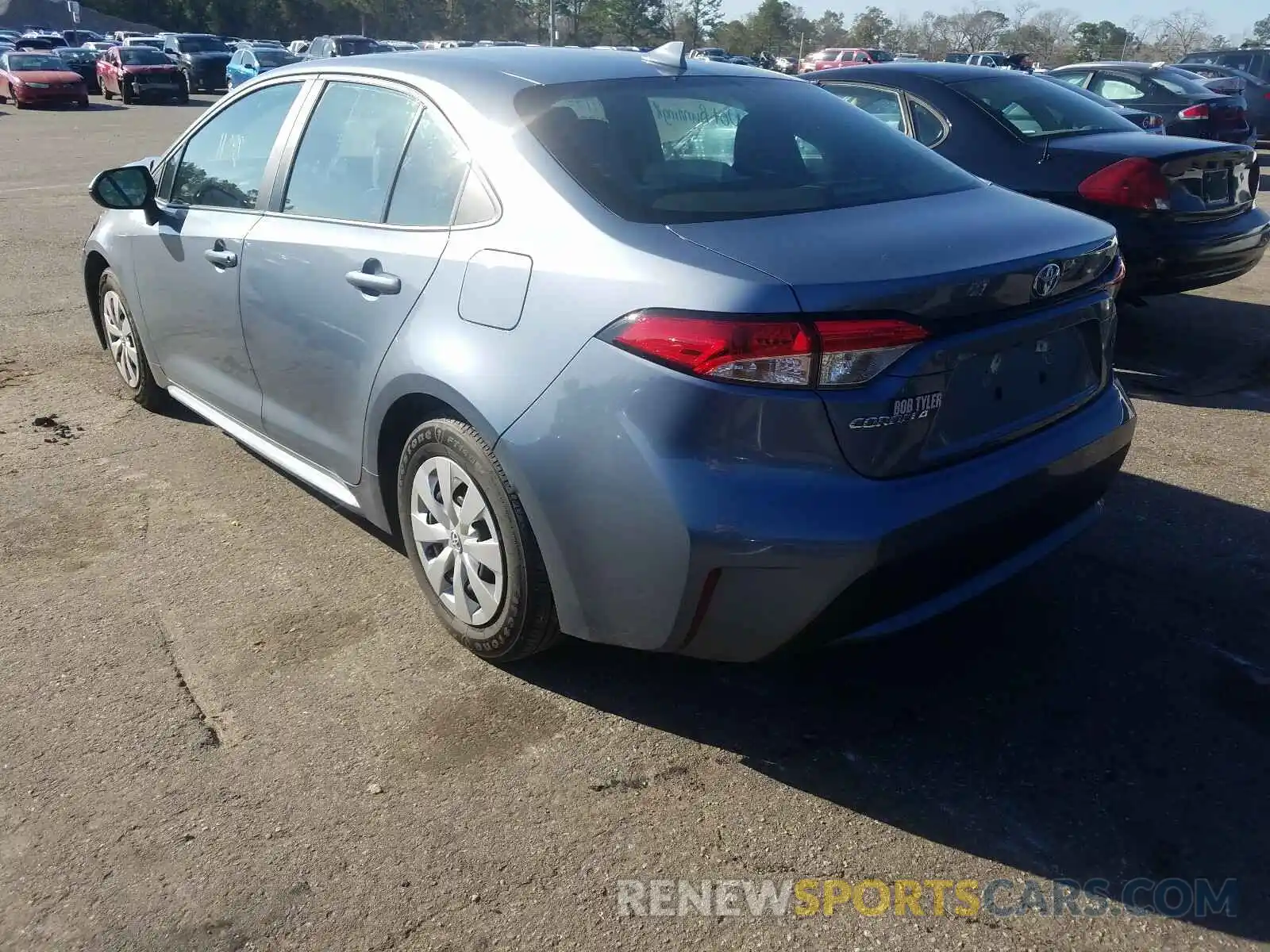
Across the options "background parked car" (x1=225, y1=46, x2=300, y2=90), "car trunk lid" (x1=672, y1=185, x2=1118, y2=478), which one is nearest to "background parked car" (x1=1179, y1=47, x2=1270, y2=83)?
"car trunk lid" (x1=672, y1=185, x2=1118, y2=478)

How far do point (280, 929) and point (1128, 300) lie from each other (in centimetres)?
570

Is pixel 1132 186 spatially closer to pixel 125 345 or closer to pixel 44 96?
pixel 125 345

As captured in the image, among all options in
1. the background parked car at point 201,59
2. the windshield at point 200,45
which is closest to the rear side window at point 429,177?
the background parked car at point 201,59

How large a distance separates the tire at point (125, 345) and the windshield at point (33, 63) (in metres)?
28.8

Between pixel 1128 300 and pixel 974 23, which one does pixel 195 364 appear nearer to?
pixel 1128 300

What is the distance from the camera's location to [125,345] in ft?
17.1

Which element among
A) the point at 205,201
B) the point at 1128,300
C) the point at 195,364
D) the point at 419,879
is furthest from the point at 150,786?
the point at 1128,300

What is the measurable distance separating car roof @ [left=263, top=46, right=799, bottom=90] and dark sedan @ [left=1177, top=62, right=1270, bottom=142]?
1799 cm

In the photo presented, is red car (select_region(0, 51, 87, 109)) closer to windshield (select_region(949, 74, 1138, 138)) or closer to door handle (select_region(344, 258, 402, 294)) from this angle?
windshield (select_region(949, 74, 1138, 138))

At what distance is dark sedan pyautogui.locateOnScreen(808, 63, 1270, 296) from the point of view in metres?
5.82

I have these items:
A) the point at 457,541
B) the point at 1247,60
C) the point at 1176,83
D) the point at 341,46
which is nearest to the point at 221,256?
the point at 457,541

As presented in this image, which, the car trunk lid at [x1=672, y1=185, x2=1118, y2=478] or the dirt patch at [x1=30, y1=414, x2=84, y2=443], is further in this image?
the dirt patch at [x1=30, y1=414, x2=84, y2=443]

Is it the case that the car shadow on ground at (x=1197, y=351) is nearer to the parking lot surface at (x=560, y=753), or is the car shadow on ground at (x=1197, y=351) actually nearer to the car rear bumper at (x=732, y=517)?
the parking lot surface at (x=560, y=753)

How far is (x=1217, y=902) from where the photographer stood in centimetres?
233
